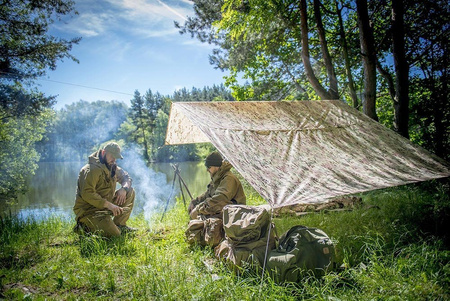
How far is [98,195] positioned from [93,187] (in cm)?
13

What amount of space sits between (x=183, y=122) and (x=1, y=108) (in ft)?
27.6

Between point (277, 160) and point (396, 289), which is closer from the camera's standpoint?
point (396, 289)

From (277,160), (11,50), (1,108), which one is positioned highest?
(11,50)

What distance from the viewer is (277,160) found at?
3.09m

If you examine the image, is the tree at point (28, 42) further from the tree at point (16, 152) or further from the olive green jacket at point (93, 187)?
the olive green jacket at point (93, 187)

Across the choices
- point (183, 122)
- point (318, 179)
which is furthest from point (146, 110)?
point (318, 179)

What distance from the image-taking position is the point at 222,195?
337cm

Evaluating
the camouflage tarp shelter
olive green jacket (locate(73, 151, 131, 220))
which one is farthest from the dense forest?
olive green jacket (locate(73, 151, 131, 220))

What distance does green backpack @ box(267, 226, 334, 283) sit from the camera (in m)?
2.29

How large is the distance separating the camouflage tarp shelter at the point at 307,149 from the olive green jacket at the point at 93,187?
1.42 meters

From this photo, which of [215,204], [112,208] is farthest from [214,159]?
[112,208]

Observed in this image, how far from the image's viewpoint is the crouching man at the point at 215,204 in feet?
10.7

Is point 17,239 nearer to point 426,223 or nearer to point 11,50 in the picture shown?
point 426,223

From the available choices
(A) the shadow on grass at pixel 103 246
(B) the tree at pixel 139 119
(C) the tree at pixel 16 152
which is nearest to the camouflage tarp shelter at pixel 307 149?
(A) the shadow on grass at pixel 103 246
